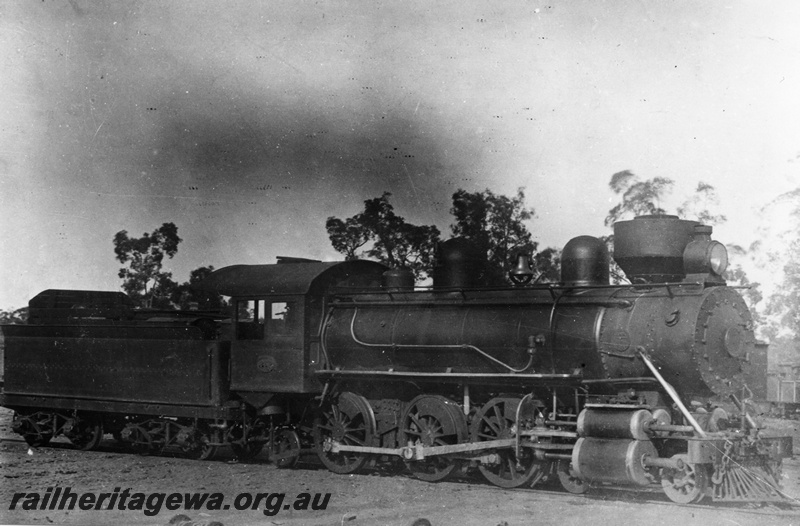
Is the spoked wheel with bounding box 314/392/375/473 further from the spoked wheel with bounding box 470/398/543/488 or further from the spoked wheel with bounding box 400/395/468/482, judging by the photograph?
the spoked wheel with bounding box 470/398/543/488

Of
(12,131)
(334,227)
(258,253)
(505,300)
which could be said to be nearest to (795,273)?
(334,227)

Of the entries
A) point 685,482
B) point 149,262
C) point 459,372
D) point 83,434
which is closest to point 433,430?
point 459,372

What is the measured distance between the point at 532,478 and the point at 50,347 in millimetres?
9777

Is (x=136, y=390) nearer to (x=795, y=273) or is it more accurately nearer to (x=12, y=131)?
(x=12, y=131)

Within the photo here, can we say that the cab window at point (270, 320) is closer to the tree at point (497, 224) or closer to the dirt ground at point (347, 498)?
the dirt ground at point (347, 498)

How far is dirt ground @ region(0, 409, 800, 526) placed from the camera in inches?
360

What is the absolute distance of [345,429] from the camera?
1296cm

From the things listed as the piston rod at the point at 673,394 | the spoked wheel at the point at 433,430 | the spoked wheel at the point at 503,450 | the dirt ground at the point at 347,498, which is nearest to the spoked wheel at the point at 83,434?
the dirt ground at the point at 347,498

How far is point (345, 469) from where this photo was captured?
12914mm

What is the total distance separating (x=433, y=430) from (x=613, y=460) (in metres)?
2.93

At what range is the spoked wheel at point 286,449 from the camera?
13.5 metres

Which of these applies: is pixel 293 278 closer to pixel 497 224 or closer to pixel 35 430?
pixel 35 430

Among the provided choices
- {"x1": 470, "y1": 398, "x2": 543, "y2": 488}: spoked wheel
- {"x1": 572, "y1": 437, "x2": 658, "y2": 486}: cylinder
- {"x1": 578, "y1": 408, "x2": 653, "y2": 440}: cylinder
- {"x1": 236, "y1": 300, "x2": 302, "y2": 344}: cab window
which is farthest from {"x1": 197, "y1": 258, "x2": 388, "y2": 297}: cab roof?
{"x1": 572, "y1": 437, "x2": 658, "y2": 486}: cylinder

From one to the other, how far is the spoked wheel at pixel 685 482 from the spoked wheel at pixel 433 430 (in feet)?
9.50
